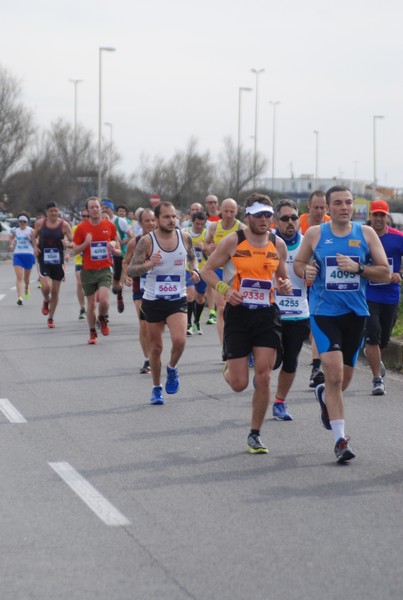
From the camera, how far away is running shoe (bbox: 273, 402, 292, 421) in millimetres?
10352

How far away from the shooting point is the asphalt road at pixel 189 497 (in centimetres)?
555

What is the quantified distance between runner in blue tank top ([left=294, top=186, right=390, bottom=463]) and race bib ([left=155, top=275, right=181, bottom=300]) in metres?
2.48

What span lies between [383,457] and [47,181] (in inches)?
2859

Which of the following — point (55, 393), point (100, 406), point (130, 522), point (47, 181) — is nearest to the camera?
point (130, 522)

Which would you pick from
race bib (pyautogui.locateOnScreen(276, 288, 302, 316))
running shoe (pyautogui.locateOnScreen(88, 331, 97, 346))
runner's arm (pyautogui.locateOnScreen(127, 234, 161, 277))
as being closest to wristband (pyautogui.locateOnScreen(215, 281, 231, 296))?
race bib (pyautogui.locateOnScreen(276, 288, 302, 316))

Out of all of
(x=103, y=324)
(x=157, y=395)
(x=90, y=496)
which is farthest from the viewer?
(x=103, y=324)

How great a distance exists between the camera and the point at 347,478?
25.9ft

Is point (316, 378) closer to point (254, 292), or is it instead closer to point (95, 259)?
point (254, 292)

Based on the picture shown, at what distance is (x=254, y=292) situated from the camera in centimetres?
890

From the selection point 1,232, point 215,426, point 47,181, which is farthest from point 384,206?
point 47,181

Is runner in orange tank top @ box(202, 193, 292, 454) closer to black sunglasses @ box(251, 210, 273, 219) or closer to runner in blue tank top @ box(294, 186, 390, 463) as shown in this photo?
black sunglasses @ box(251, 210, 273, 219)

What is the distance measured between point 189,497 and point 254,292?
2049 mm

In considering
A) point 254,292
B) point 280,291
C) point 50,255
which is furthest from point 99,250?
point 254,292

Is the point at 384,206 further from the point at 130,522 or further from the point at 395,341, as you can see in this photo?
the point at 130,522
